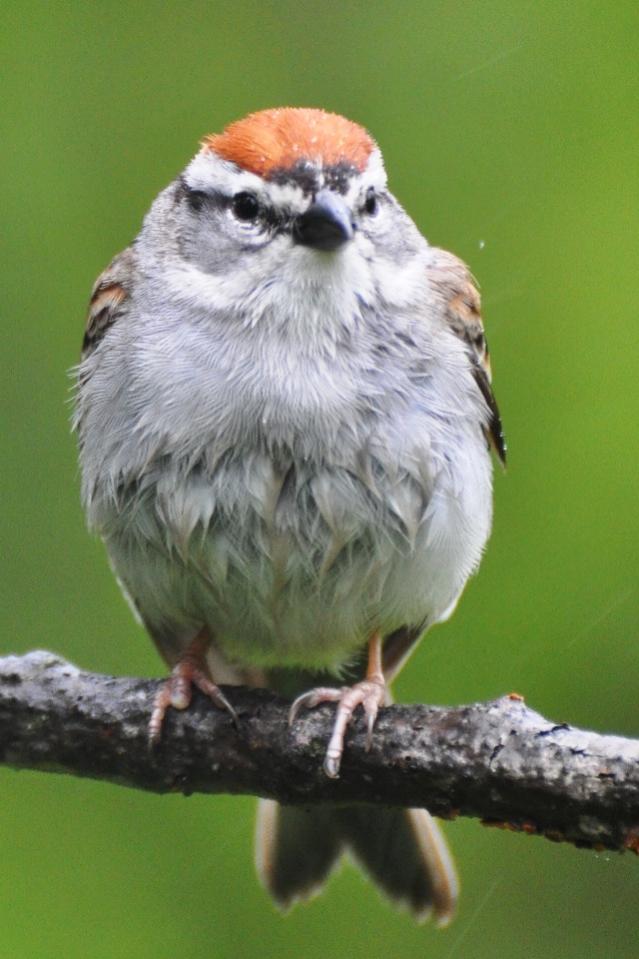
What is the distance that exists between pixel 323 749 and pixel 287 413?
2.52 feet

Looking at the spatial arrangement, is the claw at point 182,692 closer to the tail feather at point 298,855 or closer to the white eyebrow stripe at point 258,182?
the tail feather at point 298,855

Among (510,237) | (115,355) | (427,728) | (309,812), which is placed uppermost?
(510,237)

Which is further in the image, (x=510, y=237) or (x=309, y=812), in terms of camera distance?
(x=510, y=237)

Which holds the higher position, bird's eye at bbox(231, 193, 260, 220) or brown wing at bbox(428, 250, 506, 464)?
bird's eye at bbox(231, 193, 260, 220)

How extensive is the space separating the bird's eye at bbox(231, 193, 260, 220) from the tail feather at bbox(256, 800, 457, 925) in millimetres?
1549

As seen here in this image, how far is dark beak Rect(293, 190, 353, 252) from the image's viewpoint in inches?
150

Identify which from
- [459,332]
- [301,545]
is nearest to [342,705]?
[301,545]

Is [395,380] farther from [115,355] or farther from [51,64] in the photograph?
[51,64]

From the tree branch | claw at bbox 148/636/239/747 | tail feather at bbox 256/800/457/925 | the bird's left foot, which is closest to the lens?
the tree branch

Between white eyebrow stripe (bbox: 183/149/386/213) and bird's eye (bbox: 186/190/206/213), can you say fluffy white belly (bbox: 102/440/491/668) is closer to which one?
white eyebrow stripe (bbox: 183/149/386/213)

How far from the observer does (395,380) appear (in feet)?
13.3

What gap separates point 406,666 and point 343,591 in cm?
79

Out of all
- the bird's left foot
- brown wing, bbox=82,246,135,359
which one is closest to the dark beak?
brown wing, bbox=82,246,135,359

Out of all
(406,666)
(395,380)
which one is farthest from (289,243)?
(406,666)
